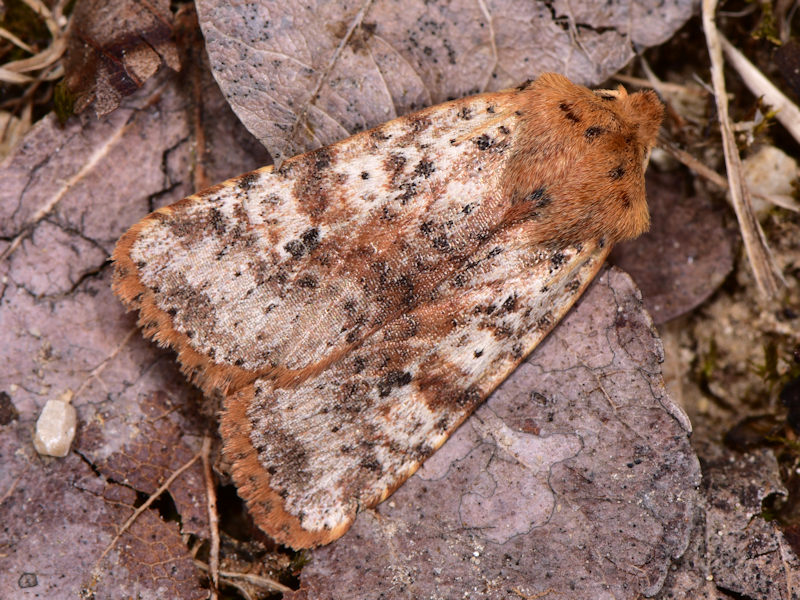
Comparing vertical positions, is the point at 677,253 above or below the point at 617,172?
below

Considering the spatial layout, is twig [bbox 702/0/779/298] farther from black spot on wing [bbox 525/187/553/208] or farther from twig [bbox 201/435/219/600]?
twig [bbox 201/435/219/600]

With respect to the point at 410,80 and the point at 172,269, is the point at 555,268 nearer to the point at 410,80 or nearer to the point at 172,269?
the point at 410,80

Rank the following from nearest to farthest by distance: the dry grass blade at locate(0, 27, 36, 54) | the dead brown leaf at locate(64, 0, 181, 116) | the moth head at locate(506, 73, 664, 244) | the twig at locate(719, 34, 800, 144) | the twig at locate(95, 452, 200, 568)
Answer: the moth head at locate(506, 73, 664, 244), the twig at locate(95, 452, 200, 568), the dead brown leaf at locate(64, 0, 181, 116), the dry grass blade at locate(0, 27, 36, 54), the twig at locate(719, 34, 800, 144)

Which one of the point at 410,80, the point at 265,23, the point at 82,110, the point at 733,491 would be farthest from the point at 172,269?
the point at 733,491

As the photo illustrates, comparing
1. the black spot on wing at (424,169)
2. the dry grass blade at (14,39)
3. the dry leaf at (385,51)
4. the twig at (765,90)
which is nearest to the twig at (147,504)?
the dry leaf at (385,51)

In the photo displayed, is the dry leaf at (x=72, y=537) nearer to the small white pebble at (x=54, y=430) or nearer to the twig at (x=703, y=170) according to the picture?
the small white pebble at (x=54, y=430)

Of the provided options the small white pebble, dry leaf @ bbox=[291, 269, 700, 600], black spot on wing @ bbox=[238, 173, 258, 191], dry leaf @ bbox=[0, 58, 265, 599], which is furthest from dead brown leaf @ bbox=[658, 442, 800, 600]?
the small white pebble

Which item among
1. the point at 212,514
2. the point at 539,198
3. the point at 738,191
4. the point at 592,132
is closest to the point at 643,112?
the point at 592,132

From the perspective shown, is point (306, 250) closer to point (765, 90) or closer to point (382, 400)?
point (382, 400)
